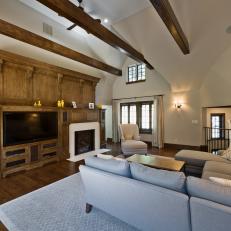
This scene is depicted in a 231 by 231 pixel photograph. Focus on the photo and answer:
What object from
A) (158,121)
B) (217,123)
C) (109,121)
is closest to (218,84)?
(158,121)

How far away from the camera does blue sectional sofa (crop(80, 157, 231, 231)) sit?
125 cm

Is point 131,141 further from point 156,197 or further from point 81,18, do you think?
point 81,18

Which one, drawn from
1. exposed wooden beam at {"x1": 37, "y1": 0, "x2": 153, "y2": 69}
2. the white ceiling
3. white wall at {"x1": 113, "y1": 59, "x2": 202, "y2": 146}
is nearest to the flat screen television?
exposed wooden beam at {"x1": 37, "y1": 0, "x2": 153, "y2": 69}

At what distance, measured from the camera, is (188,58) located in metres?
4.59

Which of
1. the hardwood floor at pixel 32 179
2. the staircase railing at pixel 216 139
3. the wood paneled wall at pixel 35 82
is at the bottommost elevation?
the hardwood floor at pixel 32 179

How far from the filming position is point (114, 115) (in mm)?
7719

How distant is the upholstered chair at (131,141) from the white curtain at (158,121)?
1.20 m

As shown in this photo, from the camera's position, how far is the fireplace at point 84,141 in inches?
215

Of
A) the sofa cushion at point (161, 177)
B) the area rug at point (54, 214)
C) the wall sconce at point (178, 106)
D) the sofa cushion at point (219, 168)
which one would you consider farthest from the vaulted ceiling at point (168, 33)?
the area rug at point (54, 214)


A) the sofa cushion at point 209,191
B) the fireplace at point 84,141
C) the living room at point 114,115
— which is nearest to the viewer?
Answer: the sofa cushion at point 209,191

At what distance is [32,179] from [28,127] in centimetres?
138

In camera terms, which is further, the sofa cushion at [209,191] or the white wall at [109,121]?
the white wall at [109,121]

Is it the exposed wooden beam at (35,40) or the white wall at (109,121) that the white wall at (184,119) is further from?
the exposed wooden beam at (35,40)

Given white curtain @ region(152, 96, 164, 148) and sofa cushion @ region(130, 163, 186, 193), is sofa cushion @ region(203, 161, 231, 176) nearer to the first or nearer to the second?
sofa cushion @ region(130, 163, 186, 193)
